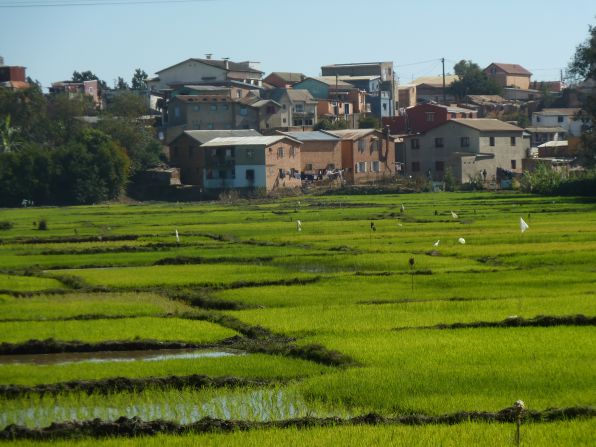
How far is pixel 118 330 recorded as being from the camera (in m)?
18.9

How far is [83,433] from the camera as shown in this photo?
12.2 meters

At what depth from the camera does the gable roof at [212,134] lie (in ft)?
233

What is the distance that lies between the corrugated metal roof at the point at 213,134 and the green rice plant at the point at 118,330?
167ft

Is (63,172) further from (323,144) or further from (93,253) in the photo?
(93,253)

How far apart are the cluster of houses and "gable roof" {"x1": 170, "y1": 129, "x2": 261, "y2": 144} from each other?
9 centimetres

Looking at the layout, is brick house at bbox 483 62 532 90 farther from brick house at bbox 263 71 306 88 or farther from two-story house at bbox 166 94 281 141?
two-story house at bbox 166 94 281 141

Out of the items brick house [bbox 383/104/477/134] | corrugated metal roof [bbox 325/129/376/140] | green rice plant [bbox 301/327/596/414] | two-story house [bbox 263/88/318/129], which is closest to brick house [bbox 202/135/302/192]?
corrugated metal roof [bbox 325/129/376/140]

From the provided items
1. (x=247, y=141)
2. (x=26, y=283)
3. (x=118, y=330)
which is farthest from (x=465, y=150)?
(x=118, y=330)

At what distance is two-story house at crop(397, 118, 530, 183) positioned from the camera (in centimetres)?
7150

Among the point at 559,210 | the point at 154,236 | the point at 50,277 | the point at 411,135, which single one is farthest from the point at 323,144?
the point at 50,277

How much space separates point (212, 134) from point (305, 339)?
55790 millimetres

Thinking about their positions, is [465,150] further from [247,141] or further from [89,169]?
[89,169]

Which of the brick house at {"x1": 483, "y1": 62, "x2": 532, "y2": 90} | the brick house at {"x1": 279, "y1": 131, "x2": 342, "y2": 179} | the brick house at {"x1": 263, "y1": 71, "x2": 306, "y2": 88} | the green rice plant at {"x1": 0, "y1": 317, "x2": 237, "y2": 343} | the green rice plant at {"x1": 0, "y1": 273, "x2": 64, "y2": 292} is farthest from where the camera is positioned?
the brick house at {"x1": 483, "y1": 62, "x2": 532, "y2": 90}

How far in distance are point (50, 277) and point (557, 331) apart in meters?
13.9
